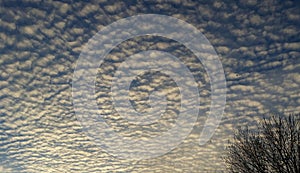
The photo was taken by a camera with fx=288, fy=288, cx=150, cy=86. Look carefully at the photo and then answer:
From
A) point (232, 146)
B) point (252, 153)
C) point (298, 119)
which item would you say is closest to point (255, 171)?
point (252, 153)

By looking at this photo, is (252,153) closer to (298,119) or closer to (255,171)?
(255,171)

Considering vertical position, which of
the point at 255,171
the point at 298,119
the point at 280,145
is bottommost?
the point at 255,171

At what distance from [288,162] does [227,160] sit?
195 inches

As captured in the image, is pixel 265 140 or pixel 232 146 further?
pixel 232 146

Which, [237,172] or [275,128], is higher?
[275,128]

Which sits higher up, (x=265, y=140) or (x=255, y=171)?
(x=265, y=140)

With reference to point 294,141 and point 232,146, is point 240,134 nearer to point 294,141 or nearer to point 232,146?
point 232,146

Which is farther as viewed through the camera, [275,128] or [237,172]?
[237,172]

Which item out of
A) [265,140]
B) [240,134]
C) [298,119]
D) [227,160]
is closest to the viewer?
[298,119]

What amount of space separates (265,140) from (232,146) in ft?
10.6

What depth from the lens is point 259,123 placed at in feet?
64.2

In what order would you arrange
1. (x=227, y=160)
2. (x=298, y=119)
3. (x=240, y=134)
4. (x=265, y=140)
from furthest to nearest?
1. (x=227, y=160)
2. (x=240, y=134)
3. (x=265, y=140)
4. (x=298, y=119)

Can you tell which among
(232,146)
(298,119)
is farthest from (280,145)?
(232,146)

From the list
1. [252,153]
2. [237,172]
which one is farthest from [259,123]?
[237,172]
